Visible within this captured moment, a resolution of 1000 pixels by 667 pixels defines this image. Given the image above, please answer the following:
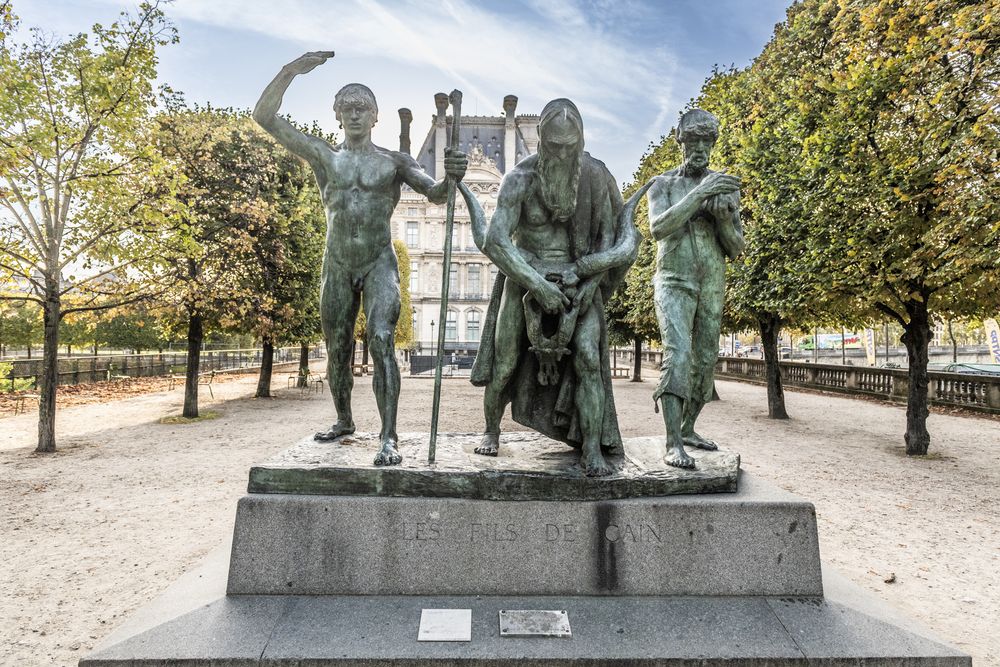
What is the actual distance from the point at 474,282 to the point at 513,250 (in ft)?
195

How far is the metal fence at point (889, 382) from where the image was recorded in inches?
691

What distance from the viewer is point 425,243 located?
60312mm

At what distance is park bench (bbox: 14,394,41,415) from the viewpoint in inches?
644

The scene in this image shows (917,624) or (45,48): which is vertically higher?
(45,48)

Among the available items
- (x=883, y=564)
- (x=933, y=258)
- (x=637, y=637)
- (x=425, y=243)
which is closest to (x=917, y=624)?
(x=637, y=637)

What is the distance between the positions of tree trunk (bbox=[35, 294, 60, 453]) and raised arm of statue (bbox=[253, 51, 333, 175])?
9406 millimetres

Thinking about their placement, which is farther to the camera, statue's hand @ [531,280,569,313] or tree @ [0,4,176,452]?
tree @ [0,4,176,452]

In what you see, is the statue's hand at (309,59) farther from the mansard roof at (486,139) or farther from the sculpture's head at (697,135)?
the mansard roof at (486,139)

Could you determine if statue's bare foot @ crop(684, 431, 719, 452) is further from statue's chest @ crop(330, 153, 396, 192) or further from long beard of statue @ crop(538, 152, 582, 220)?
statue's chest @ crop(330, 153, 396, 192)

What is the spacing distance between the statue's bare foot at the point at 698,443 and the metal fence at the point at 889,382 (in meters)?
11.8

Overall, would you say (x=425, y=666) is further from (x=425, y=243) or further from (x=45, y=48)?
(x=425, y=243)

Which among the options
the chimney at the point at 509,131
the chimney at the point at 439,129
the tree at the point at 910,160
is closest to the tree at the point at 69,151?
the tree at the point at 910,160

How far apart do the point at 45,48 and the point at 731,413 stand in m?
18.7

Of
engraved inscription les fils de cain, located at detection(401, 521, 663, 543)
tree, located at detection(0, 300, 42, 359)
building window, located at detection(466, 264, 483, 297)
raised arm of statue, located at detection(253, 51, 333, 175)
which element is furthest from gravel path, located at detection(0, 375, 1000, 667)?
building window, located at detection(466, 264, 483, 297)
